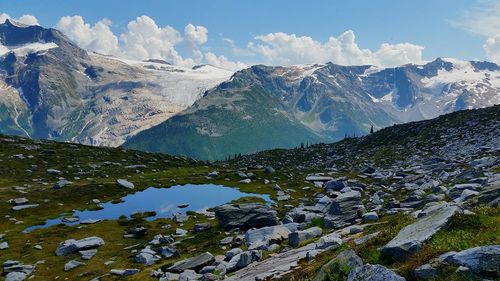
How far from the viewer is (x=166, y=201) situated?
240 ft

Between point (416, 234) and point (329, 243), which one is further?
point (329, 243)

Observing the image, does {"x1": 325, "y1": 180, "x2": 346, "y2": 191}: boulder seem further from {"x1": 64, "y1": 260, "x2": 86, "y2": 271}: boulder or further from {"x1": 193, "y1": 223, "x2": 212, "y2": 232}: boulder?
{"x1": 64, "y1": 260, "x2": 86, "y2": 271}: boulder

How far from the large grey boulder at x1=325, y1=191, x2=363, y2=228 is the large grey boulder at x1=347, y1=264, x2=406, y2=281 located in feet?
71.5

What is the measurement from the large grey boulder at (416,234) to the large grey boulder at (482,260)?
2.49 m

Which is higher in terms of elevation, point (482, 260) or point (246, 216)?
point (482, 260)

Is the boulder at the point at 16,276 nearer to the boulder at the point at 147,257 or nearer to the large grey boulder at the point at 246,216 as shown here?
the boulder at the point at 147,257

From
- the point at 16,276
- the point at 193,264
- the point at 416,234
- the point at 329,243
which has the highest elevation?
the point at 416,234

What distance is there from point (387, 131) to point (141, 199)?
76.3 metres

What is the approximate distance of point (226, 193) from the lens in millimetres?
77125

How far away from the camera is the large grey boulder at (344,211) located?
37.9 m

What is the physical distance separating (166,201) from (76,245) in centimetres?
2589

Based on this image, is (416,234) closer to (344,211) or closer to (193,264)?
(193,264)

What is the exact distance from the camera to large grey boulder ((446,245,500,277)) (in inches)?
516

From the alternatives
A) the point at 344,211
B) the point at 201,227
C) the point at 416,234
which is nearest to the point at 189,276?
the point at 344,211
